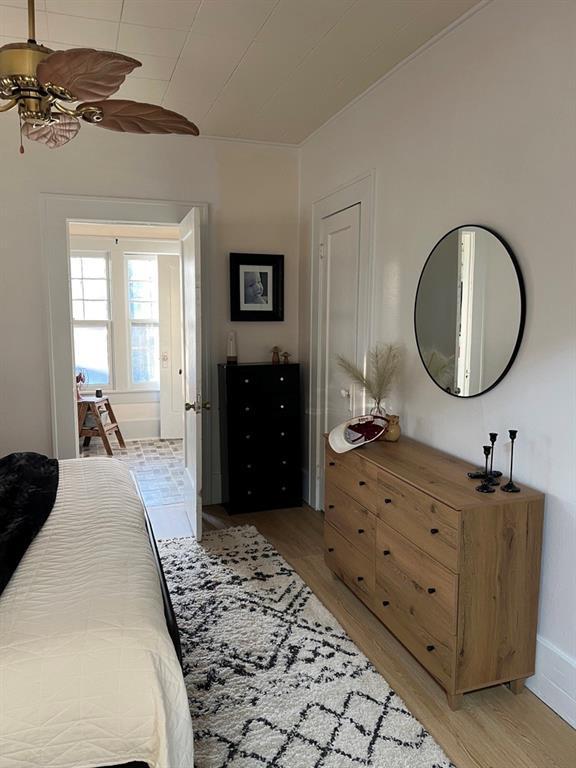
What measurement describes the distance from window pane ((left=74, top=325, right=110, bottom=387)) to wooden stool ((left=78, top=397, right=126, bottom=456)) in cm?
58

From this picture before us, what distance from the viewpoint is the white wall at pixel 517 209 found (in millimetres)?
2049

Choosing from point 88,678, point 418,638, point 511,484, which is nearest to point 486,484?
point 511,484

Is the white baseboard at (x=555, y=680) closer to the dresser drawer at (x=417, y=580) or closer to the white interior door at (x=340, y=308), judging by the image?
the dresser drawer at (x=417, y=580)

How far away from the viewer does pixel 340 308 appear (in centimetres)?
381

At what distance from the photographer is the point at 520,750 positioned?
1938 millimetres

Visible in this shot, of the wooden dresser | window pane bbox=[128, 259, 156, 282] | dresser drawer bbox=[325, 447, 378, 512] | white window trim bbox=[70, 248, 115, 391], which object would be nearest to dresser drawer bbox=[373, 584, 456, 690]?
the wooden dresser

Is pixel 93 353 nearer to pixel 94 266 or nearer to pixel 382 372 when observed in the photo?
pixel 94 266

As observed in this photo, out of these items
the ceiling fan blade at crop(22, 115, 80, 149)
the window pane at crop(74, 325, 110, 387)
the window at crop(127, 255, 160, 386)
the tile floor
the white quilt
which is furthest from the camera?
the window at crop(127, 255, 160, 386)

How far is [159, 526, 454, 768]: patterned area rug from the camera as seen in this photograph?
6.30ft

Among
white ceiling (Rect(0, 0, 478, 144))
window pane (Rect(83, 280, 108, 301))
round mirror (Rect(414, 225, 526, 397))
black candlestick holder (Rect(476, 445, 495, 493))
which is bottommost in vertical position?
black candlestick holder (Rect(476, 445, 495, 493))

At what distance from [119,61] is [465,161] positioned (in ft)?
5.02

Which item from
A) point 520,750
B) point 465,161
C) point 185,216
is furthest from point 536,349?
point 185,216

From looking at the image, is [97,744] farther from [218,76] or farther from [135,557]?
[218,76]

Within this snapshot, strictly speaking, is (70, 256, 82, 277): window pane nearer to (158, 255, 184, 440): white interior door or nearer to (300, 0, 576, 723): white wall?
(158, 255, 184, 440): white interior door
